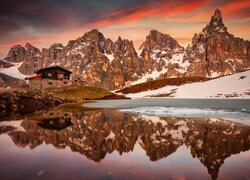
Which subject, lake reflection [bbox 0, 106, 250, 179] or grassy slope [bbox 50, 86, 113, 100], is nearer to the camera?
lake reflection [bbox 0, 106, 250, 179]

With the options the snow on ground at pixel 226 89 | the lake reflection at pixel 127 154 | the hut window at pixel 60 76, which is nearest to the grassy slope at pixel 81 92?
the hut window at pixel 60 76

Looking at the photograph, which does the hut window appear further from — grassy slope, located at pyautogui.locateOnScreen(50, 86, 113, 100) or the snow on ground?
the snow on ground

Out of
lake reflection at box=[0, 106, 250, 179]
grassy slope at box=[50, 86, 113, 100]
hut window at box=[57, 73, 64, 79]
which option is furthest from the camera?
hut window at box=[57, 73, 64, 79]

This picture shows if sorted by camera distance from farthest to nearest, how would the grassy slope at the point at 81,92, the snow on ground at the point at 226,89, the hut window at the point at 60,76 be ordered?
the hut window at the point at 60,76
the snow on ground at the point at 226,89
the grassy slope at the point at 81,92

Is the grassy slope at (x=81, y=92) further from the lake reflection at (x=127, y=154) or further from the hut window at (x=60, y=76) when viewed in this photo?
the lake reflection at (x=127, y=154)

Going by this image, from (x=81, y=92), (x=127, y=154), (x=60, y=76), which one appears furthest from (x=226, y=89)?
(x=127, y=154)

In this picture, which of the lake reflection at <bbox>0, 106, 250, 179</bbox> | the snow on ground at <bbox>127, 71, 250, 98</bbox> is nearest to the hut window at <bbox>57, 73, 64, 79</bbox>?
the snow on ground at <bbox>127, 71, 250, 98</bbox>

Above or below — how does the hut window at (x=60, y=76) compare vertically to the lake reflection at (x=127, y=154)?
above

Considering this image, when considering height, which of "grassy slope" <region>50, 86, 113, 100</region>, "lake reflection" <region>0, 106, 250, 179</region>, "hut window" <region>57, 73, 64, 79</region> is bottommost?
"lake reflection" <region>0, 106, 250, 179</region>

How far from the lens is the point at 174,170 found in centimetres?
732

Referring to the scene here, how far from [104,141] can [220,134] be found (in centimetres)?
620

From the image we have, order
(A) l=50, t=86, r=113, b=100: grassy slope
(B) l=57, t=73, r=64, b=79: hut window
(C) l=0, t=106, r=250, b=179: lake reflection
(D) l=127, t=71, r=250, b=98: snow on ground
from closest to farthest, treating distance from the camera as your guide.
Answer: (C) l=0, t=106, r=250, b=179: lake reflection, (A) l=50, t=86, r=113, b=100: grassy slope, (D) l=127, t=71, r=250, b=98: snow on ground, (B) l=57, t=73, r=64, b=79: hut window

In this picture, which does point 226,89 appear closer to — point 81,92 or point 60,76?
point 81,92

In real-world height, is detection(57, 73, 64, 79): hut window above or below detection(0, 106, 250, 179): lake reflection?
above
